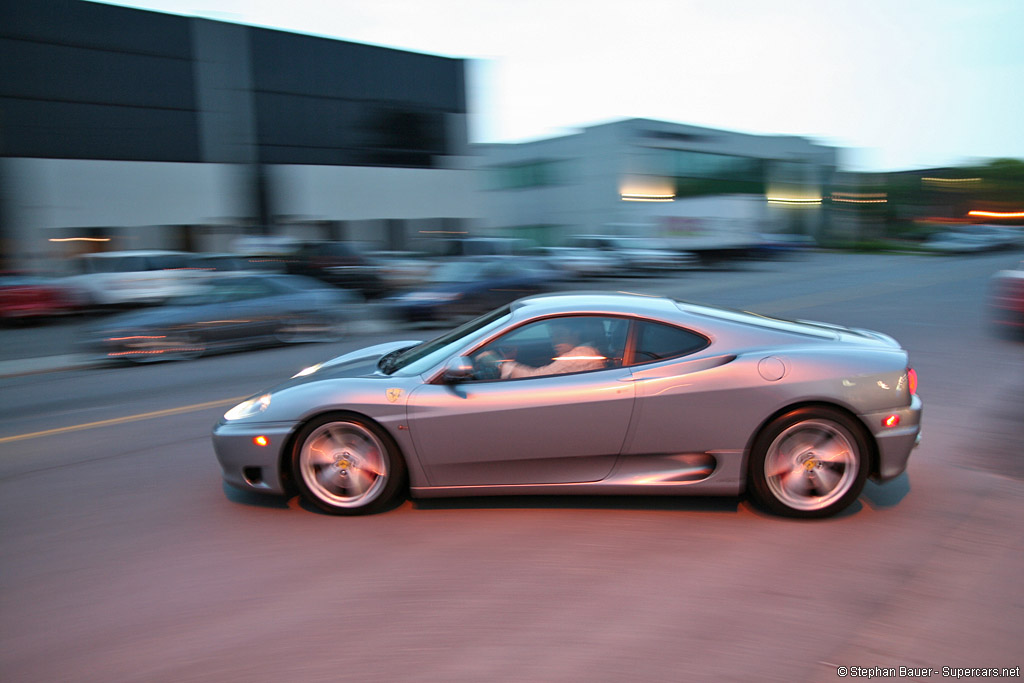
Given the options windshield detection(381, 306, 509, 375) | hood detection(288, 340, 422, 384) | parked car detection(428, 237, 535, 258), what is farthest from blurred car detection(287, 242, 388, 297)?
windshield detection(381, 306, 509, 375)

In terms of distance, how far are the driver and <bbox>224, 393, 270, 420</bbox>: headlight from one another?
149 cm

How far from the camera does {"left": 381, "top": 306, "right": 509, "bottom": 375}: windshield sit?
16.1 ft

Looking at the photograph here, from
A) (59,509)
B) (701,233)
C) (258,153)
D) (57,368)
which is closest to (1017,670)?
(59,509)

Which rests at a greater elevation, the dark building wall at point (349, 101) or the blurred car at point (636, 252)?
the dark building wall at point (349, 101)

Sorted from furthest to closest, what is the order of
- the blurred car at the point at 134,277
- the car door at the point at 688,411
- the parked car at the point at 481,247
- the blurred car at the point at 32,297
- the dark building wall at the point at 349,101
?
the dark building wall at the point at 349,101 < the parked car at the point at 481,247 < the blurred car at the point at 134,277 < the blurred car at the point at 32,297 < the car door at the point at 688,411

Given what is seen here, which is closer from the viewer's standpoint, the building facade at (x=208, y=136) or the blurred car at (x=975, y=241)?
the building facade at (x=208, y=136)

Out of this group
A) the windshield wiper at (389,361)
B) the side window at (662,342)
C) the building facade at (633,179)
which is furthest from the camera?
the building facade at (633,179)

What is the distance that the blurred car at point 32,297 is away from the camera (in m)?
16.9

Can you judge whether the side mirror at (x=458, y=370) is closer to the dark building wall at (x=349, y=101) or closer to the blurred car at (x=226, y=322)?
the blurred car at (x=226, y=322)

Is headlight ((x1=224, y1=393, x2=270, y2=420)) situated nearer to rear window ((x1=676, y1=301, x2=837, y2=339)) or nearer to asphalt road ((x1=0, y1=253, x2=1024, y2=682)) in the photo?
asphalt road ((x1=0, y1=253, x2=1024, y2=682))

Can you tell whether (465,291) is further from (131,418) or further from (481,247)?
(481,247)

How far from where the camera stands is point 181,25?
34344mm

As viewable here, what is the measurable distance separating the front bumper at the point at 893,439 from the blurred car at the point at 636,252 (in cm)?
2395

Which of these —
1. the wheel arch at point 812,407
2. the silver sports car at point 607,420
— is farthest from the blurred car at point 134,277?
the wheel arch at point 812,407
